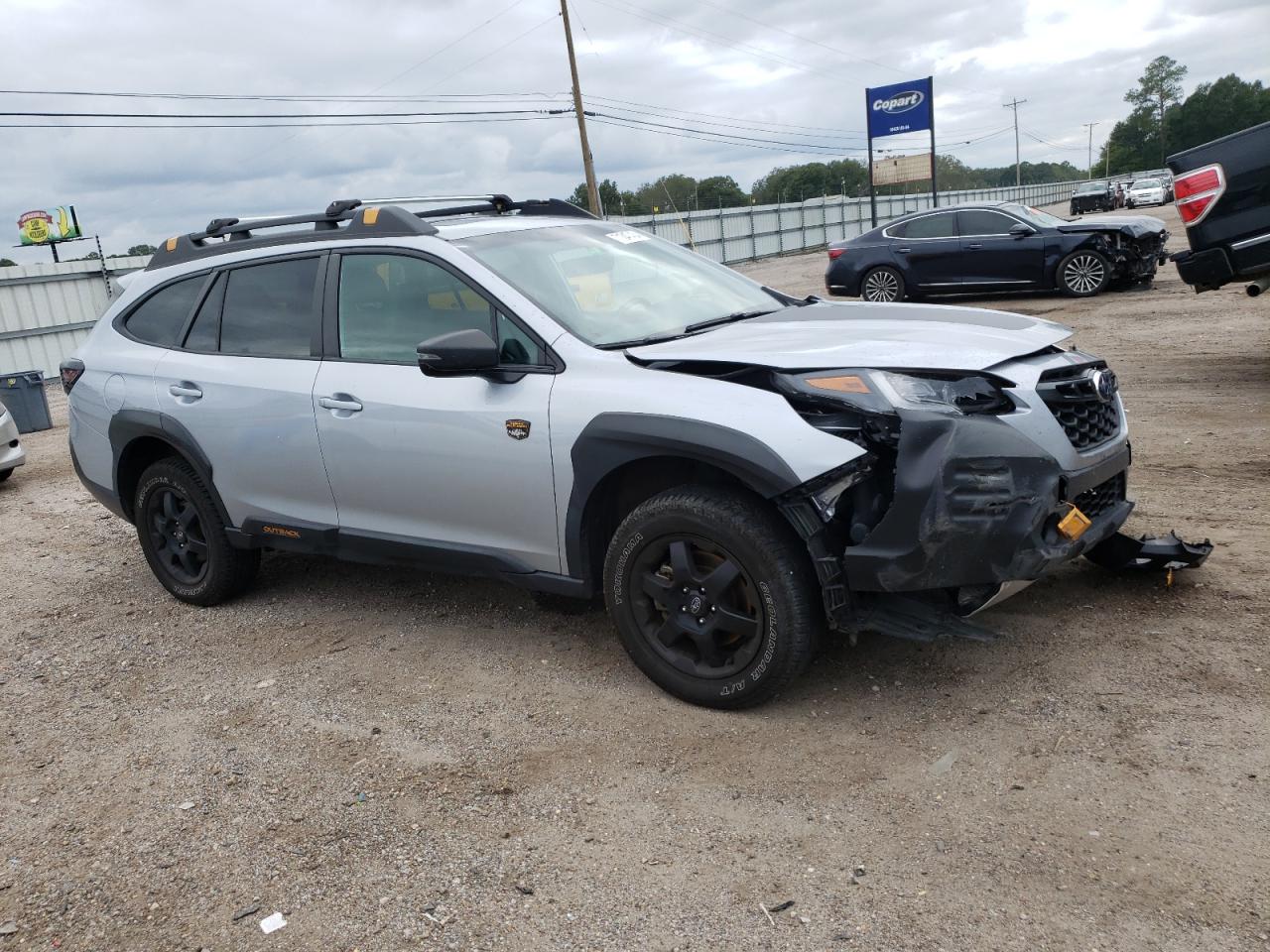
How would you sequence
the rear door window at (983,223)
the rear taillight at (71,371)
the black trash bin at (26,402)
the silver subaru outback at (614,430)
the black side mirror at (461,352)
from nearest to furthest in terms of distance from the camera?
the silver subaru outback at (614,430), the black side mirror at (461,352), the rear taillight at (71,371), the black trash bin at (26,402), the rear door window at (983,223)

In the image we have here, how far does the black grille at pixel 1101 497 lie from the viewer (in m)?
3.70

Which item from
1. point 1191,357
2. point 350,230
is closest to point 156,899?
point 350,230

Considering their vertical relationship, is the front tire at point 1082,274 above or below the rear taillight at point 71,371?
below

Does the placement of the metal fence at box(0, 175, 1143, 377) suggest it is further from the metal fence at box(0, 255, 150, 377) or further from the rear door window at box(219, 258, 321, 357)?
the rear door window at box(219, 258, 321, 357)

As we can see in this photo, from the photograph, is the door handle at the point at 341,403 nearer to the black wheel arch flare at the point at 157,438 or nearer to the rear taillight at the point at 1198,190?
the black wheel arch flare at the point at 157,438

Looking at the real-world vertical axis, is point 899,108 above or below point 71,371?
above

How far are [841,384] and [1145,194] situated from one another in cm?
5400

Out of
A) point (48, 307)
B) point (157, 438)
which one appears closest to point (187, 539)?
point (157, 438)

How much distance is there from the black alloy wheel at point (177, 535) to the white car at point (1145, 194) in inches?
2110

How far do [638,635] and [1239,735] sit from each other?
78.8 inches

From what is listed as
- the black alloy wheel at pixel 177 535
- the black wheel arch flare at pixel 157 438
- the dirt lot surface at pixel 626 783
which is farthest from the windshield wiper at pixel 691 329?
the black alloy wheel at pixel 177 535

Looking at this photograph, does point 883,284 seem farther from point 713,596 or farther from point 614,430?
point 713,596

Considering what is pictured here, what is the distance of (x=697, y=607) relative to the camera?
146 inches

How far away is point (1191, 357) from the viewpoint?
9.82 m
